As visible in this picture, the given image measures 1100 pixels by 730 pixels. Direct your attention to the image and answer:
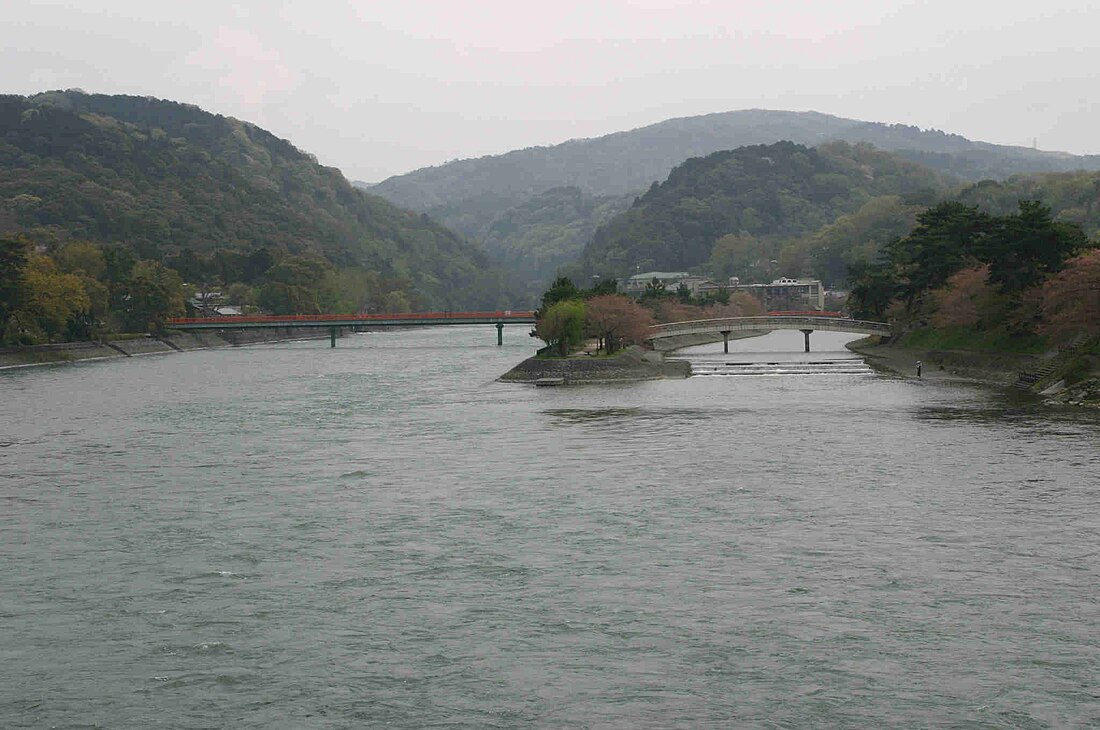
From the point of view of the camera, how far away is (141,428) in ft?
188

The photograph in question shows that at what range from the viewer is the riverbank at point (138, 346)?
10750 cm

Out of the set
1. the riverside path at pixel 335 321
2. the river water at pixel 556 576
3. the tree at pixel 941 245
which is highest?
the tree at pixel 941 245

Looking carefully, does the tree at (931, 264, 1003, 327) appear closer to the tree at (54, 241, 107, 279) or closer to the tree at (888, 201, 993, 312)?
the tree at (888, 201, 993, 312)

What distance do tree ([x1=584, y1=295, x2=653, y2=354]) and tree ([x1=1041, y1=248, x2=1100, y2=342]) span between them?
3785 centimetres

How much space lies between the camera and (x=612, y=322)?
99000 mm

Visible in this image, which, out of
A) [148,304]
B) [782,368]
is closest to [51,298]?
[148,304]

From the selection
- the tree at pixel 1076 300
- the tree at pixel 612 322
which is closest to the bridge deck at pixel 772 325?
the tree at pixel 612 322

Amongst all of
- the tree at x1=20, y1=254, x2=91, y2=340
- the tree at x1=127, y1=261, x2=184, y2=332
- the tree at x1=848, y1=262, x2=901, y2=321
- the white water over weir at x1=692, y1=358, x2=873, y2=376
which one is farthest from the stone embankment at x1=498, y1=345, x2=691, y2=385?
the tree at x1=127, y1=261, x2=184, y2=332

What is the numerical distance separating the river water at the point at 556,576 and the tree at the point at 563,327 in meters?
37.2

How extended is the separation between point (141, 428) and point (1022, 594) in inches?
1806

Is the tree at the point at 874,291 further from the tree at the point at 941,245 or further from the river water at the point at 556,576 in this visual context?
the river water at the point at 556,576

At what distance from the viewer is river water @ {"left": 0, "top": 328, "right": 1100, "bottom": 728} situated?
18828mm

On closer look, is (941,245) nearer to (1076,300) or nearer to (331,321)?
(1076,300)

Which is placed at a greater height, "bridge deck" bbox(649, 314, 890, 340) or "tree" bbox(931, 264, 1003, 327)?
"tree" bbox(931, 264, 1003, 327)
